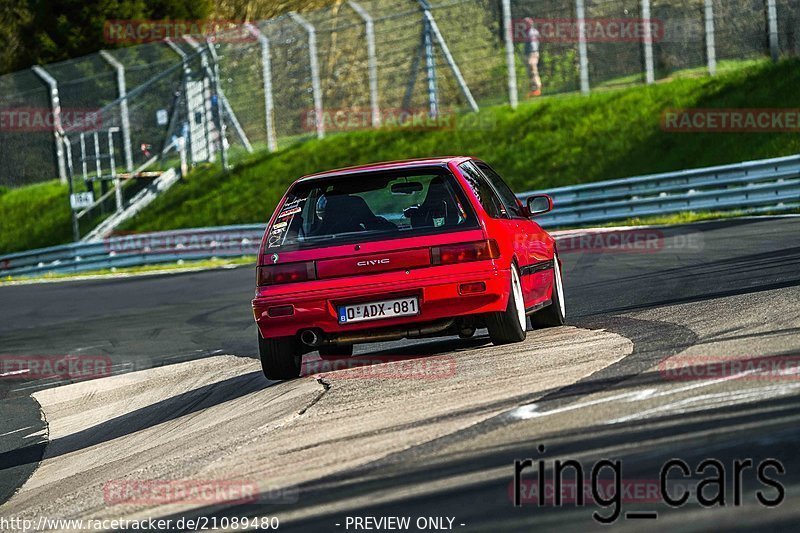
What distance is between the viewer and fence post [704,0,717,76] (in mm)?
27688

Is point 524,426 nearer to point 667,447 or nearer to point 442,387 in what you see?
point 667,447

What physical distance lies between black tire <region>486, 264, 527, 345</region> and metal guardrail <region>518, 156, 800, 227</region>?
45.8 ft

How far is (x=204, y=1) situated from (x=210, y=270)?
2331 centimetres

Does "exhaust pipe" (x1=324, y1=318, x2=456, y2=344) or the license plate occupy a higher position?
the license plate

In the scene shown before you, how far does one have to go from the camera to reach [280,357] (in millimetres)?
9070

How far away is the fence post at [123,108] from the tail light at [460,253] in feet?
96.9

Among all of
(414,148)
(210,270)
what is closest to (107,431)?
(210,270)
